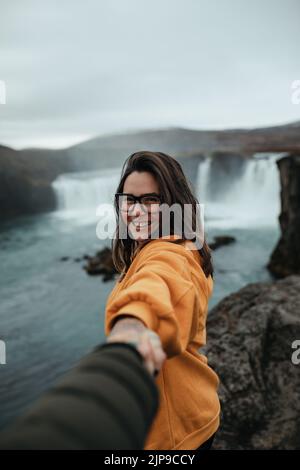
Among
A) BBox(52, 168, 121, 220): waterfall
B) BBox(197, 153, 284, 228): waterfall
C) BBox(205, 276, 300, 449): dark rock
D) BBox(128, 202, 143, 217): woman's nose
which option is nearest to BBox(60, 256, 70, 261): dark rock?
BBox(197, 153, 284, 228): waterfall

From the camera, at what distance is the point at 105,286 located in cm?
1694

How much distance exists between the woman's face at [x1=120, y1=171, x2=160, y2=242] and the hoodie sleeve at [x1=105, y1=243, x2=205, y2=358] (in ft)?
0.59

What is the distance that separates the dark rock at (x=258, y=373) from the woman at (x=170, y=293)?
6.22 feet

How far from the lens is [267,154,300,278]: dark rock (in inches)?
613

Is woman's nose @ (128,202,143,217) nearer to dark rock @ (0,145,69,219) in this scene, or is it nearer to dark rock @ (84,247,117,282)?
dark rock @ (84,247,117,282)

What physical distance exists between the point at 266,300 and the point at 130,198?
3.92 meters

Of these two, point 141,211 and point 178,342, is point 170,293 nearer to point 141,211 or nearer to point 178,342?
point 178,342

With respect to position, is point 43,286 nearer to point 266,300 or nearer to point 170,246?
point 266,300

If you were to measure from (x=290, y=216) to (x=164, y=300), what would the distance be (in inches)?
633

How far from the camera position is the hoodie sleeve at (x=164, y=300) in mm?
1100

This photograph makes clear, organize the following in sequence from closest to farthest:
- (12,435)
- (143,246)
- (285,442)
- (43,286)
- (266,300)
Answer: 1. (12,435)
2. (143,246)
3. (285,442)
4. (266,300)
5. (43,286)
